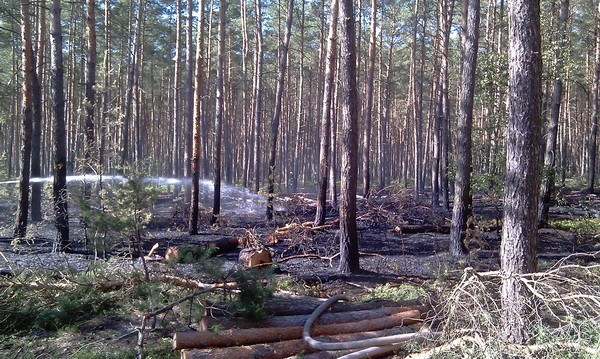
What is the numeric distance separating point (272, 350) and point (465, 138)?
7466 millimetres

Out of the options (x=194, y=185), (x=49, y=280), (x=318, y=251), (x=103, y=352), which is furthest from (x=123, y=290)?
(x=194, y=185)

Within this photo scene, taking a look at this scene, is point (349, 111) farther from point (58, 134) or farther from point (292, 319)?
point (58, 134)

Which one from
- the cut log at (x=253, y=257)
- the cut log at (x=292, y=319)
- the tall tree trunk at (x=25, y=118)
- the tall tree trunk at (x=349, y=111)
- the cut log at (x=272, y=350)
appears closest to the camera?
the cut log at (x=272, y=350)

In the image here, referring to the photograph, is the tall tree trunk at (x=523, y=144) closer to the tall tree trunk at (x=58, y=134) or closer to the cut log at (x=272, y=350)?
the cut log at (x=272, y=350)

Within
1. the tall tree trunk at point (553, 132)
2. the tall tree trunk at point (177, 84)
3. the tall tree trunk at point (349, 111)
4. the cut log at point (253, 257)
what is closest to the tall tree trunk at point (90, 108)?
the cut log at point (253, 257)

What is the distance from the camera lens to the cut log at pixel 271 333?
527cm

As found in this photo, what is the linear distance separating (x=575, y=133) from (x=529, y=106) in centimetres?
4476

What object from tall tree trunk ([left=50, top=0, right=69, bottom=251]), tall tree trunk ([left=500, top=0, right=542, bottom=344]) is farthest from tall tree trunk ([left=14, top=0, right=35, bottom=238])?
tall tree trunk ([left=500, top=0, right=542, bottom=344])

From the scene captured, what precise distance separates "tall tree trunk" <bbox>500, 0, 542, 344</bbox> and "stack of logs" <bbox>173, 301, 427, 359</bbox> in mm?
1480

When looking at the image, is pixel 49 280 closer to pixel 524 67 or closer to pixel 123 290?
pixel 123 290

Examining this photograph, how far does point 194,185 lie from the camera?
50.2 feet

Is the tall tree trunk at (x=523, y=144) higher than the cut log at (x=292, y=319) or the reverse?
higher

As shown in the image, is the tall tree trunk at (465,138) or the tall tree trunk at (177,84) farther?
the tall tree trunk at (177,84)

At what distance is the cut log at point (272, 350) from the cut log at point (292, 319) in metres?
0.30
